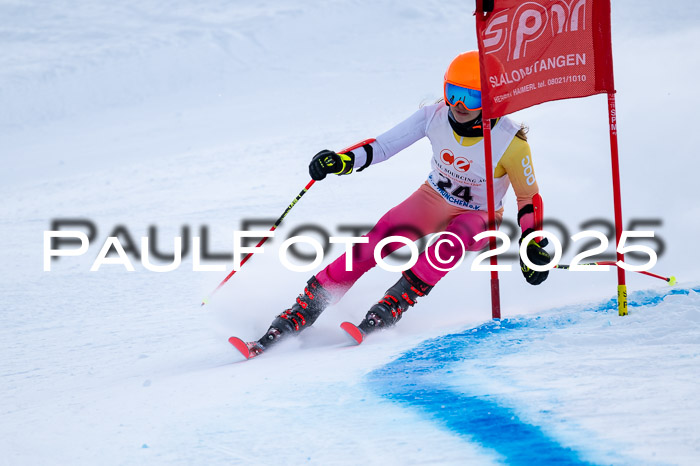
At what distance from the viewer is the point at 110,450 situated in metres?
2.49

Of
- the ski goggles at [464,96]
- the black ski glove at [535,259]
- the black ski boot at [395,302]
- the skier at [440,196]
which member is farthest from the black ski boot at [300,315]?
the ski goggles at [464,96]

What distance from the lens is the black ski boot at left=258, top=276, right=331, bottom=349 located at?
12.1 ft

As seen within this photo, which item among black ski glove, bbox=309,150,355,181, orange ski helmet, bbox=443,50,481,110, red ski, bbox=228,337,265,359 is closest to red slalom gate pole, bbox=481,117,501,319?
orange ski helmet, bbox=443,50,481,110

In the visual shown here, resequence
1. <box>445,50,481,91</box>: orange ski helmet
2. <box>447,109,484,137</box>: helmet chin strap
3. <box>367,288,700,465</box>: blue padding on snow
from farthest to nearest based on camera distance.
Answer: <box>447,109,484,137</box>: helmet chin strap → <box>445,50,481,91</box>: orange ski helmet → <box>367,288,700,465</box>: blue padding on snow

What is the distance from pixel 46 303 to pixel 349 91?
7.23 m

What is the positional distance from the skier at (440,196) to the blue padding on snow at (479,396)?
313 millimetres

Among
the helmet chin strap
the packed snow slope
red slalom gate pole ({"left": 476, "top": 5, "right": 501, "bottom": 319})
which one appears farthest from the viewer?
the helmet chin strap

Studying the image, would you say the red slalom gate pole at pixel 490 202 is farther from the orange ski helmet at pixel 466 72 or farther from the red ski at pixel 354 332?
the red ski at pixel 354 332

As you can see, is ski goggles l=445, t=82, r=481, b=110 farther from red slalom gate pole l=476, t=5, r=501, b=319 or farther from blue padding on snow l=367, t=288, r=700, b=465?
blue padding on snow l=367, t=288, r=700, b=465

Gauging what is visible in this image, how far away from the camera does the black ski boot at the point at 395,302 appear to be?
12.0 ft

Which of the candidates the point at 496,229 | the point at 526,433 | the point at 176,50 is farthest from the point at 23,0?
the point at 526,433

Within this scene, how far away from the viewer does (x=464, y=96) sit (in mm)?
3564

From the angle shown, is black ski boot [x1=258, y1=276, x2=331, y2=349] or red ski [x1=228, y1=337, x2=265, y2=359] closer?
red ski [x1=228, y1=337, x2=265, y2=359]

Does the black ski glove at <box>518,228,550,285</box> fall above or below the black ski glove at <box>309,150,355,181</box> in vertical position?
below
